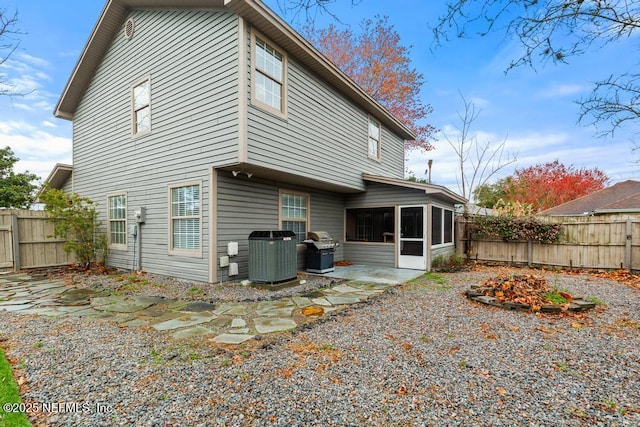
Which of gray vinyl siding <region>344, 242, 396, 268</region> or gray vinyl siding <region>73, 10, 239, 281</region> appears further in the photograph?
gray vinyl siding <region>344, 242, 396, 268</region>

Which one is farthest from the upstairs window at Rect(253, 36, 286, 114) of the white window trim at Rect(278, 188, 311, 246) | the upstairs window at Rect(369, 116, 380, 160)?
the upstairs window at Rect(369, 116, 380, 160)

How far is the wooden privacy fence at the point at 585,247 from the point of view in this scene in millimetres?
8102

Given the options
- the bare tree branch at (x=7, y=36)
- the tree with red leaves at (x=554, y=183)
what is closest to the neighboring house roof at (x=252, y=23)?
the bare tree branch at (x=7, y=36)

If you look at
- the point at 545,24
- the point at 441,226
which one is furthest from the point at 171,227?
the point at 441,226

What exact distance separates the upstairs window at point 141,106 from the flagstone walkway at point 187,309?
4.28 meters

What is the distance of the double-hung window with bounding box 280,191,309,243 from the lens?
26.0 ft

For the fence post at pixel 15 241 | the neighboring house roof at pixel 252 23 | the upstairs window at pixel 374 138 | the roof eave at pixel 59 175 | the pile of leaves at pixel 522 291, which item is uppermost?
the neighboring house roof at pixel 252 23

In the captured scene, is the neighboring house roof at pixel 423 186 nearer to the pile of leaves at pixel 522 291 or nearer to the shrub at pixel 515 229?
the shrub at pixel 515 229

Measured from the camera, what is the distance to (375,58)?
53.5 feet

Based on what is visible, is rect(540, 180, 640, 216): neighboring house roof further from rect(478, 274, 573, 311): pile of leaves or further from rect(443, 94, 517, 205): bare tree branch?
rect(478, 274, 573, 311): pile of leaves

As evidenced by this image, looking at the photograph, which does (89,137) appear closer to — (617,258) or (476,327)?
(476,327)

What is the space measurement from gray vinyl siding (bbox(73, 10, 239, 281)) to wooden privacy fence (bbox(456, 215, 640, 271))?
9.67 metres

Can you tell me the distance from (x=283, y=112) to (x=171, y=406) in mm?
5745

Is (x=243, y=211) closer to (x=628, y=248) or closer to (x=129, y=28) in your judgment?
(x=129, y=28)
